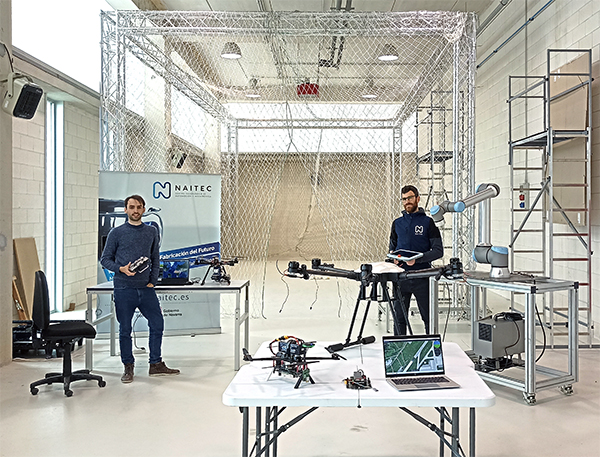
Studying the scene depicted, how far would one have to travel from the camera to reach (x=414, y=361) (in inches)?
82.6

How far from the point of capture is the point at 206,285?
4637 millimetres

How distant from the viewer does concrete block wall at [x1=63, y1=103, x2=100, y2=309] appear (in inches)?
275

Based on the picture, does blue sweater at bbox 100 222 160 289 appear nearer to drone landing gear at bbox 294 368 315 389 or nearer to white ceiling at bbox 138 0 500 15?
drone landing gear at bbox 294 368 315 389

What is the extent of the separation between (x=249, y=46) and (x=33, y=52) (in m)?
5.09

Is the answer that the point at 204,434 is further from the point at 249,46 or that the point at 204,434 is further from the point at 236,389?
the point at 249,46

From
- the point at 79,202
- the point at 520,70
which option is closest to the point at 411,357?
the point at 79,202

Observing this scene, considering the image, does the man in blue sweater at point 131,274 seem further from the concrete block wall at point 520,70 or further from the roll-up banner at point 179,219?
the concrete block wall at point 520,70

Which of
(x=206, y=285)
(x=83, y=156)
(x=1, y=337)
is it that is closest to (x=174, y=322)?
(x=206, y=285)

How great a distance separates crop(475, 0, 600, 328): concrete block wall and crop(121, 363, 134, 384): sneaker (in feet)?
15.1

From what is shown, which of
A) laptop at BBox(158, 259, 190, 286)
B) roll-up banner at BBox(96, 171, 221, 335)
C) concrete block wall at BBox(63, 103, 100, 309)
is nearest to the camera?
laptop at BBox(158, 259, 190, 286)

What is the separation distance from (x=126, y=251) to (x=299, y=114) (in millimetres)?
5341

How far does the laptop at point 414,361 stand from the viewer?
6.72 ft

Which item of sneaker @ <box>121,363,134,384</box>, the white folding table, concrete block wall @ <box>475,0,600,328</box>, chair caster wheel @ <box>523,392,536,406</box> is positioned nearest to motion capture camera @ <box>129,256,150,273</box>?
sneaker @ <box>121,363,134,384</box>

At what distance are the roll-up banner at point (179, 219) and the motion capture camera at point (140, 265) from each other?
1.33m
